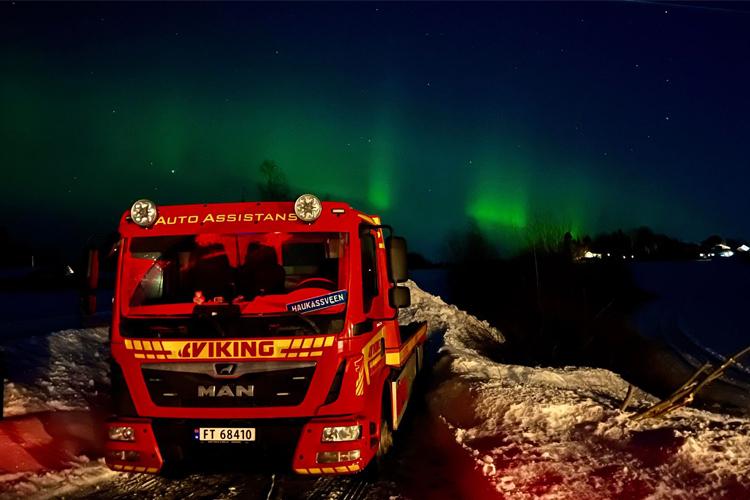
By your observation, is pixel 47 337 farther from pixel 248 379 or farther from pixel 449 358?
pixel 248 379

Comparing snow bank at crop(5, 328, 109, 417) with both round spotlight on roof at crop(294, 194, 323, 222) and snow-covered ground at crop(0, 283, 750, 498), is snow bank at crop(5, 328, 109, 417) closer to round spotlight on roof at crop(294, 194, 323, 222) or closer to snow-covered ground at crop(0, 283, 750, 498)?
snow-covered ground at crop(0, 283, 750, 498)

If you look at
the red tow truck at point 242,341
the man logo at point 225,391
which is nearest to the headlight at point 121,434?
the red tow truck at point 242,341

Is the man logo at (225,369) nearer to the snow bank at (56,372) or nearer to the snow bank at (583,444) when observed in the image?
the snow bank at (583,444)

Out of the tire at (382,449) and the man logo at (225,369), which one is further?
the tire at (382,449)

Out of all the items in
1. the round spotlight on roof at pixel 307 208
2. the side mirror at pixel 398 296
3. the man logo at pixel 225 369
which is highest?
the round spotlight on roof at pixel 307 208

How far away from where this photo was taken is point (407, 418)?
363 inches

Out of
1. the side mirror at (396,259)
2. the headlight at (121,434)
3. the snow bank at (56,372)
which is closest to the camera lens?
the headlight at (121,434)

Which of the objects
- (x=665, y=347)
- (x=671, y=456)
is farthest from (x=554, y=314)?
(x=671, y=456)

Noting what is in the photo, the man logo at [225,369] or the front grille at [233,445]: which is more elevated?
the man logo at [225,369]

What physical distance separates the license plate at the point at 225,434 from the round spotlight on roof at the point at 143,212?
1.90 meters

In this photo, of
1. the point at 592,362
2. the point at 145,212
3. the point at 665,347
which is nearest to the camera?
the point at 145,212

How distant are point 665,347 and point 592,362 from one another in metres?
6.39

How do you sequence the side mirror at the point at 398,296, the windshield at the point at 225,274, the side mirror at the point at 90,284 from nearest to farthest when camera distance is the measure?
the windshield at the point at 225,274, the side mirror at the point at 90,284, the side mirror at the point at 398,296

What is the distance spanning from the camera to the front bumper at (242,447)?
5.37 metres
